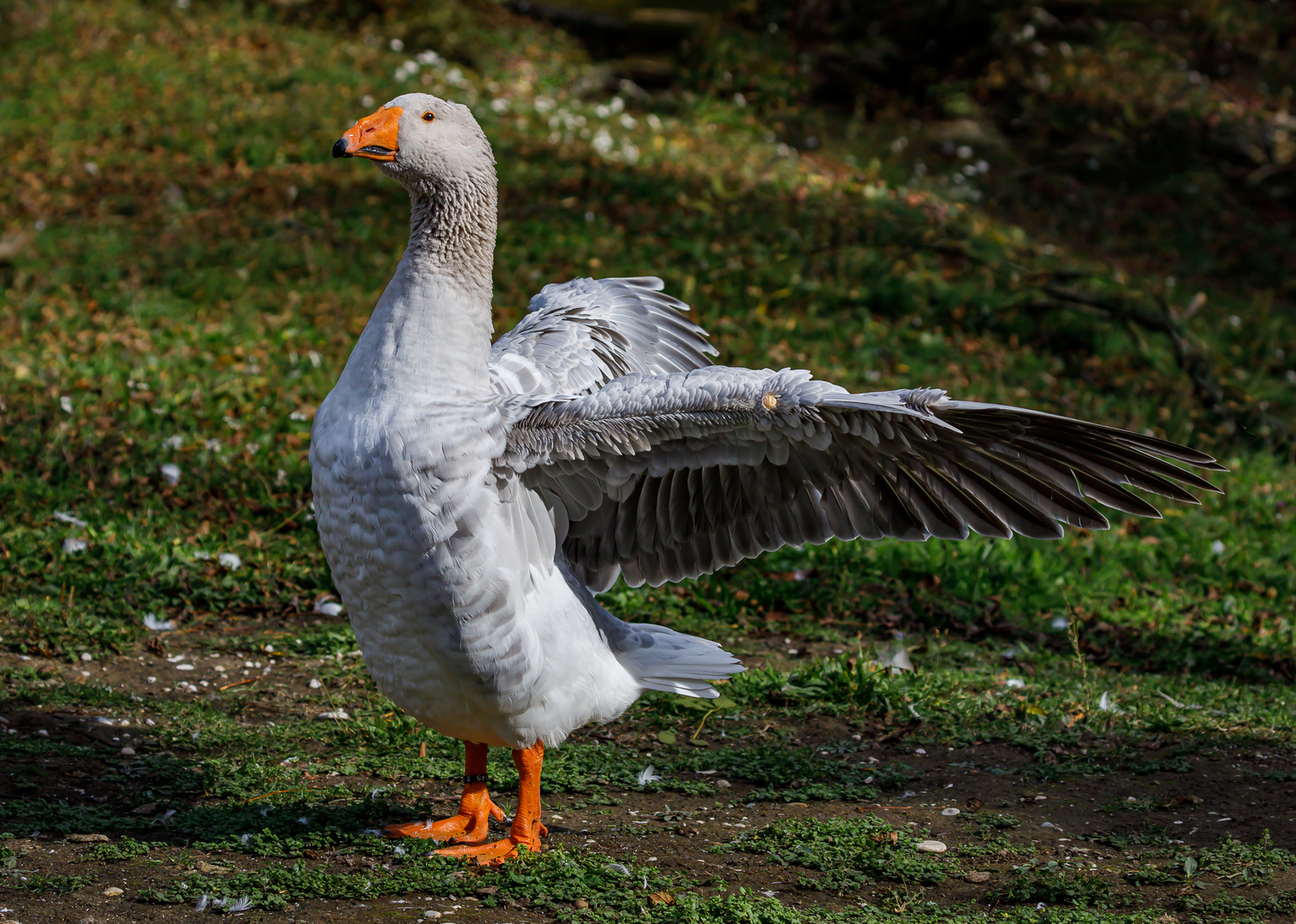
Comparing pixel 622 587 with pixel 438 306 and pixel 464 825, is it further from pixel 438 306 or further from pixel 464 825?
pixel 438 306

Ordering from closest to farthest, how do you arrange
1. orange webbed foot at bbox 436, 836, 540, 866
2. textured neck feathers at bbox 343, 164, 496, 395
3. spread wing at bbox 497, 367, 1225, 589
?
spread wing at bbox 497, 367, 1225, 589 < textured neck feathers at bbox 343, 164, 496, 395 < orange webbed foot at bbox 436, 836, 540, 866

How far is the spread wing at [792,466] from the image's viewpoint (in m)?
3.42

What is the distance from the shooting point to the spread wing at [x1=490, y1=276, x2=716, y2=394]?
15.7 feet

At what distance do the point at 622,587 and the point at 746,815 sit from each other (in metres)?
1.99

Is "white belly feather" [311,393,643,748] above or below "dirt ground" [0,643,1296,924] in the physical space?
above

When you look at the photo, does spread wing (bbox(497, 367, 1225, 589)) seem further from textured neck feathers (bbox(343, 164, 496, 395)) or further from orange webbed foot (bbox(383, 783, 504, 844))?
orange webbed foot (bbox(383, 783, 504, 844))

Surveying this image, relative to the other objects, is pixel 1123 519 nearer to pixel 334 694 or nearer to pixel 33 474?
pixel 334 694

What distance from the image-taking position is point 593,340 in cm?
519

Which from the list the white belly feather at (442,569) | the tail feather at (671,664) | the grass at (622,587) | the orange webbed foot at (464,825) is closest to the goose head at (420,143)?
the white belly feather at (442,569)

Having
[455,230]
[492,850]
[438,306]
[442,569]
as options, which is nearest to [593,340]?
[455,230]

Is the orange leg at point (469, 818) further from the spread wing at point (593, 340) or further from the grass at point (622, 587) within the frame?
the spread wing at point (593, 340)

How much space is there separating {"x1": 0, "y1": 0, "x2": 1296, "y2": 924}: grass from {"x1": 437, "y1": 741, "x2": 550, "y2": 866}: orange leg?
0.10 meters

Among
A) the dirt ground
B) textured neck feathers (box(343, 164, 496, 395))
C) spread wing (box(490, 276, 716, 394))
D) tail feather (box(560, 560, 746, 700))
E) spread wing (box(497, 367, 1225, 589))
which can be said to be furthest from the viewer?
spread wing (box(490, 276, 716, 394))

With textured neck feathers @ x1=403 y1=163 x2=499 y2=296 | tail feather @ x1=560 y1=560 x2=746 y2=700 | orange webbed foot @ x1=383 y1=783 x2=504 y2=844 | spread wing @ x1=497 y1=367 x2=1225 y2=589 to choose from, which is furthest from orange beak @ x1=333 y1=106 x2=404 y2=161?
orange webbed foot @ x1=383 y1=783 x2=504 y2=844
